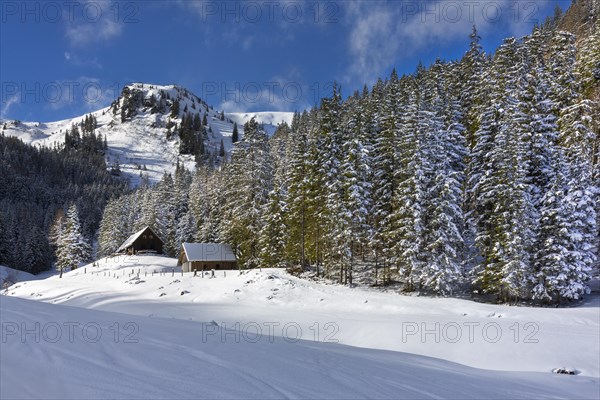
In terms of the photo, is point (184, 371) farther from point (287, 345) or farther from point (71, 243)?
point (71, 243)

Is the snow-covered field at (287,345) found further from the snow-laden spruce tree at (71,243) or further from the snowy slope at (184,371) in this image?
the snow-laden spruce tree at (71,243)

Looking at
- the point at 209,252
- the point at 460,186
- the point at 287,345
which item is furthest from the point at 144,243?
the point at 287,345

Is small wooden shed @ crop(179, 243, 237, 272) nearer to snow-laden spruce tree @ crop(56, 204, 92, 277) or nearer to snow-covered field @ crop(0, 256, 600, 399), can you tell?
snow-covered field @ crop(0, 256, 600, 399)

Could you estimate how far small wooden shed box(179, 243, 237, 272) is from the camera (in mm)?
51169

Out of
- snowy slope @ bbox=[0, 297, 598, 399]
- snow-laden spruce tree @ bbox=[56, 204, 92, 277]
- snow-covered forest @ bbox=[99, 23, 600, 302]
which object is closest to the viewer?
snowy slope @ bbox=[0, 297, 598, 399]

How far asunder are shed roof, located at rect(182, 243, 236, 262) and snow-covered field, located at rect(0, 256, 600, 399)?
37.1ft

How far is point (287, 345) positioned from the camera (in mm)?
11328

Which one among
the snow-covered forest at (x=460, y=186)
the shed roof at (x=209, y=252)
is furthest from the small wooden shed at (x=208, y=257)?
the snow-covered forest at (x=460, y=186)

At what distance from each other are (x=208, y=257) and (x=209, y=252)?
0.80 meters

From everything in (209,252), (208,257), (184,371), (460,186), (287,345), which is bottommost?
(208,257)

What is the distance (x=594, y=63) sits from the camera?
36.5m

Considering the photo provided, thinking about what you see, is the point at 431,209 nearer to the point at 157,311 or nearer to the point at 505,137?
the point at 505,137

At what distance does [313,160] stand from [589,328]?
27.2 m

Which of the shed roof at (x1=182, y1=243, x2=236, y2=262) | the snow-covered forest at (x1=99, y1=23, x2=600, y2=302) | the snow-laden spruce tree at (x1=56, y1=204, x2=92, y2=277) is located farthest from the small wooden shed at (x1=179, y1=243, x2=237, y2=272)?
the snow-laden spruce tree at (x1=56, y1=204, x2=92, y2=277)
